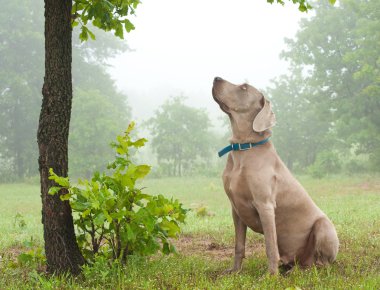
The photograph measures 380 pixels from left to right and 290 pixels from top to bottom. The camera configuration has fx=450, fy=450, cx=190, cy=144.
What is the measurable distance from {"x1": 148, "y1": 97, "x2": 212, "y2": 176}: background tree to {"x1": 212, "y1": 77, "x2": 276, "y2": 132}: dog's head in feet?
128

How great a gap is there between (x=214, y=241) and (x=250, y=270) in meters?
2.21

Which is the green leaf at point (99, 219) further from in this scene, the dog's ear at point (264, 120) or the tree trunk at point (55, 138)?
the dog's ear at point (264, 120)

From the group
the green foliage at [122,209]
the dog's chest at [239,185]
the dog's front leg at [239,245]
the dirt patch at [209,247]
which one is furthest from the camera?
the dirt patch at [209,247]

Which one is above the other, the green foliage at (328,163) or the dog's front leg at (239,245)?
the green foliage at (328,163)

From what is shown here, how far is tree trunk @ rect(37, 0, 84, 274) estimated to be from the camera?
435cm

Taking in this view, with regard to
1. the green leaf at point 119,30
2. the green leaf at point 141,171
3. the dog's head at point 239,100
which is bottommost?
the green leaf at point 141,171

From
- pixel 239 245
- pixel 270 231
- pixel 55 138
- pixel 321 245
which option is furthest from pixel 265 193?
pixel 55 138

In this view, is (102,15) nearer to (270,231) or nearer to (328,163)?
(270,231)

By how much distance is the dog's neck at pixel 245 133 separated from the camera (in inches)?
183

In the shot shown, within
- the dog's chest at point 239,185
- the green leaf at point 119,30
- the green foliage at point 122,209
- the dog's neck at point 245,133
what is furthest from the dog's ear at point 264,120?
the green leaf at point 119,30

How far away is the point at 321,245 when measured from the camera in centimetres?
470

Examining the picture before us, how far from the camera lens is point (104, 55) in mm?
48844

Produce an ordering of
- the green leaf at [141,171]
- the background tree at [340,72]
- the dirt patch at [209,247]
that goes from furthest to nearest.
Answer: the background tree at [340,72] < the dirt patch at [209,247] < the green leaf at [141,171]

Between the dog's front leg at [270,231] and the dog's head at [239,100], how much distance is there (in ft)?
2.98
